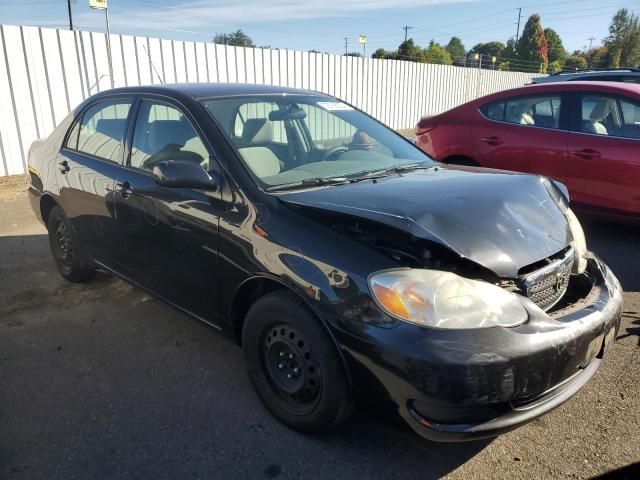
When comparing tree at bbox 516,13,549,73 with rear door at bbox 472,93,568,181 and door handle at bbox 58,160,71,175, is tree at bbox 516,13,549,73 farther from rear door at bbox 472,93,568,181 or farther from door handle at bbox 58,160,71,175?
door handle at bbox 58,160,71,175

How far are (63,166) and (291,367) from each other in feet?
9.40

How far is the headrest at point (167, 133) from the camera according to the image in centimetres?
302

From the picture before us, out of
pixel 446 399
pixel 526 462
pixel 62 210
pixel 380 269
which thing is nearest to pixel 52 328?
pixel 62 210

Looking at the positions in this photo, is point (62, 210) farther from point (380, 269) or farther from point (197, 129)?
point (380, 269)

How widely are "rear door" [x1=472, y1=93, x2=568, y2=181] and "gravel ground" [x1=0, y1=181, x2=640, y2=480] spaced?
2.20 m

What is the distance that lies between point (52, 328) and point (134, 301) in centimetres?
65

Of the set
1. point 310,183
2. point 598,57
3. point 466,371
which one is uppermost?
point 598,57

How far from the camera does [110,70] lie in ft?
29.0

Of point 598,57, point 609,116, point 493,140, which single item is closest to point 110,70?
point 493,140

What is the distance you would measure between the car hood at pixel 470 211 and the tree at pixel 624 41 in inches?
3245

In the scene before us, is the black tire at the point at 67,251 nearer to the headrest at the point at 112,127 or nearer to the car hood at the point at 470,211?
the headrest at the point at 112,127

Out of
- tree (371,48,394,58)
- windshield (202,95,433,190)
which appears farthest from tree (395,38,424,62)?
windshield (202,95,433,190)

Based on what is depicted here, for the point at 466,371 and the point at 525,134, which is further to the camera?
the point at 525,134

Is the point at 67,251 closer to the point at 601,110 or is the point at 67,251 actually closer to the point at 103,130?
the point at 103,130
